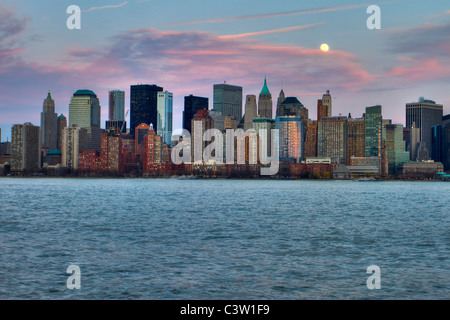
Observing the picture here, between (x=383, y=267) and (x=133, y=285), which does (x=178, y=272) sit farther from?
(x=383, y=267)

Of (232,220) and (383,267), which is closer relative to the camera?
(383,267)

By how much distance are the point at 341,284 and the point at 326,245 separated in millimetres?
14997

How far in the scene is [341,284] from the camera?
2942 centimetres

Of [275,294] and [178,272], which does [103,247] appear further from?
[275,294]

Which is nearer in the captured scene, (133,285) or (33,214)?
(133,285)

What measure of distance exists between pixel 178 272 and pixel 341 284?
9583 mm
